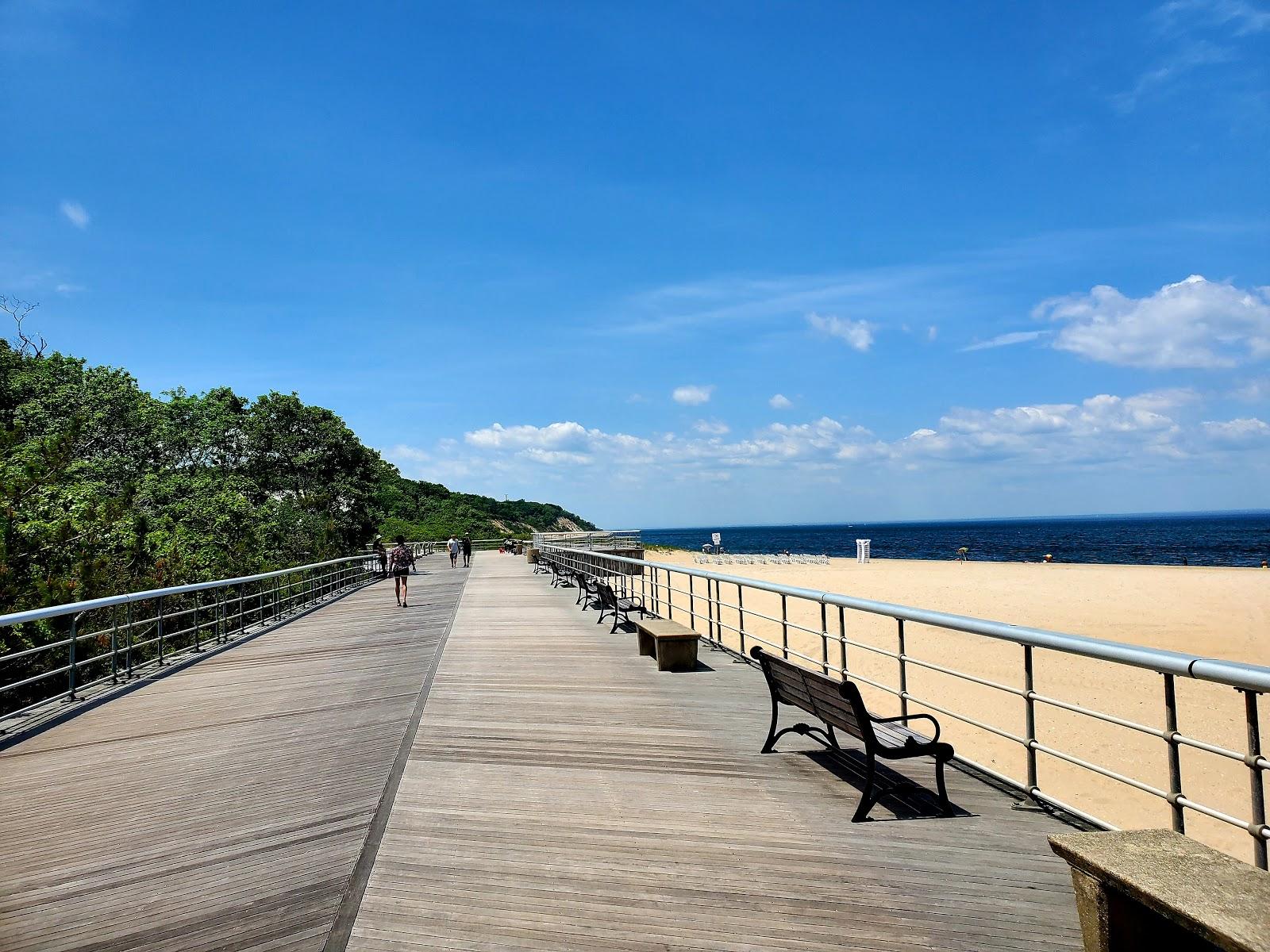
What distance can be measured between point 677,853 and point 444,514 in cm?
9582

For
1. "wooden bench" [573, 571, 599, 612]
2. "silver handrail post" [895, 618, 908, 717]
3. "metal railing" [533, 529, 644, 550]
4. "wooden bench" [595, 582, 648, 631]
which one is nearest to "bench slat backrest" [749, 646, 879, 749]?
"silver handrail post" [895, 618, 908, 717]

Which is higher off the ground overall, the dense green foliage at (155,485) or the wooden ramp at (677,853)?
the dense green foliage at (155,485)

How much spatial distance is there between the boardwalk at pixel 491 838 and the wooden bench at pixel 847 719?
19 cm

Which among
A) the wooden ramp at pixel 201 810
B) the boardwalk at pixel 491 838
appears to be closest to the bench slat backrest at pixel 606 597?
the wooden ramp at pixel 201 810

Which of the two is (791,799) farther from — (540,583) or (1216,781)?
(540,583)

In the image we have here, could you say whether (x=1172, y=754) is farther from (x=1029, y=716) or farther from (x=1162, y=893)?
(x=1162, y=893)

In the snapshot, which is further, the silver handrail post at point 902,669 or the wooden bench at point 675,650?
the wooden bench at point 675,650

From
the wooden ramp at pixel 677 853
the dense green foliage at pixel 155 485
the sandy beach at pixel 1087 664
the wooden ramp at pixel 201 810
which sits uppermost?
the dense green foliage at pixel 155 485

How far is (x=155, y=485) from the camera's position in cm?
3130

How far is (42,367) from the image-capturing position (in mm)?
33750

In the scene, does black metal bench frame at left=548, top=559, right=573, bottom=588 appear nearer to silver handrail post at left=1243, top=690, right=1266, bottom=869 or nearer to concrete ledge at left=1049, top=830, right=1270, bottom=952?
silver handrail post at left=1243, top=690, right=1266, bottom=869

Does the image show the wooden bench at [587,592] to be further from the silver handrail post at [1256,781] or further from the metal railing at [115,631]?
the silver handrail post at [1256,781]

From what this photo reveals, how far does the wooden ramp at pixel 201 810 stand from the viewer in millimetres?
3752

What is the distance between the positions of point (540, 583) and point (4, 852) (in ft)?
66.1
